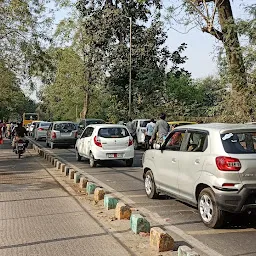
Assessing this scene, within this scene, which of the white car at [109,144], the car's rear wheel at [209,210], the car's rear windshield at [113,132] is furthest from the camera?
the car's rear windshield at [113,132]

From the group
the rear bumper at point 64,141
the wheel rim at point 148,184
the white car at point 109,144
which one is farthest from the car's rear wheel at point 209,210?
the rear bumper at point 64,141

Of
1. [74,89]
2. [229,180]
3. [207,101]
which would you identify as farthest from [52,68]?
[207,101]

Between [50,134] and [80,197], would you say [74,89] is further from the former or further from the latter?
[80,197]

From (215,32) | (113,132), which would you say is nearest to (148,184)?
(113,132)

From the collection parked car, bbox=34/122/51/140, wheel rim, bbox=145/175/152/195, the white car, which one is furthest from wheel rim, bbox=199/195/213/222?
parked car, bbox=34/122/51/140

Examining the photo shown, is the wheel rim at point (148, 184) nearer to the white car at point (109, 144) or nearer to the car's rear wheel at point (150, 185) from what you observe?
the car's rear wheel at point (150, 185)

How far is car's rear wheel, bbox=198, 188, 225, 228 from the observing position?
269 inches

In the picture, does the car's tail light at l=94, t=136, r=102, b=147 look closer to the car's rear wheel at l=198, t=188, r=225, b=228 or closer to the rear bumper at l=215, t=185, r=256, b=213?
the car's rear wheel at l=198, t=188, r=225, b=228

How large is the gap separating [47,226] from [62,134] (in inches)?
735

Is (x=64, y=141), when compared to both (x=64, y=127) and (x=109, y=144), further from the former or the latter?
(x=109, y=144)

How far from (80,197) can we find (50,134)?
16.7 m

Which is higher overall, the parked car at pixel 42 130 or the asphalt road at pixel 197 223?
the parked car at pixel 42 130

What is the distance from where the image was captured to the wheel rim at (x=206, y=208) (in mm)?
7004

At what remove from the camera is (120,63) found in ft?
126
